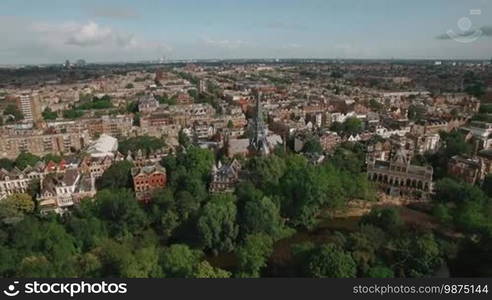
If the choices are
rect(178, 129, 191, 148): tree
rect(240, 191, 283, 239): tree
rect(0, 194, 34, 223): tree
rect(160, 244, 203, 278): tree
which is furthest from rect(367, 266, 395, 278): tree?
rect(178, 129, 191, 148): tree

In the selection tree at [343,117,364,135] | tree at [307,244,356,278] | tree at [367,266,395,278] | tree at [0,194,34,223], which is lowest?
tree at [0,194,34,223]

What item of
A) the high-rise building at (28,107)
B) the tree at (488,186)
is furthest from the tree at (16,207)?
the high-rise building at (28,107)

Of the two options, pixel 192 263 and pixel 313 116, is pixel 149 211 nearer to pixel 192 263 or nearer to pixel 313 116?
pixel 192 263

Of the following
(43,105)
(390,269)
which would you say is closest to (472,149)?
(390,269)

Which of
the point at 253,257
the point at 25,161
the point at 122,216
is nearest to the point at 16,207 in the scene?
the point at 122,216

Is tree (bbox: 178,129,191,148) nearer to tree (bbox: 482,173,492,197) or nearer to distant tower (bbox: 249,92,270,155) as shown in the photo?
distant tower (bbox: 249,92,270,155)

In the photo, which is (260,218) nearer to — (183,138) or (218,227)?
(218,227)
